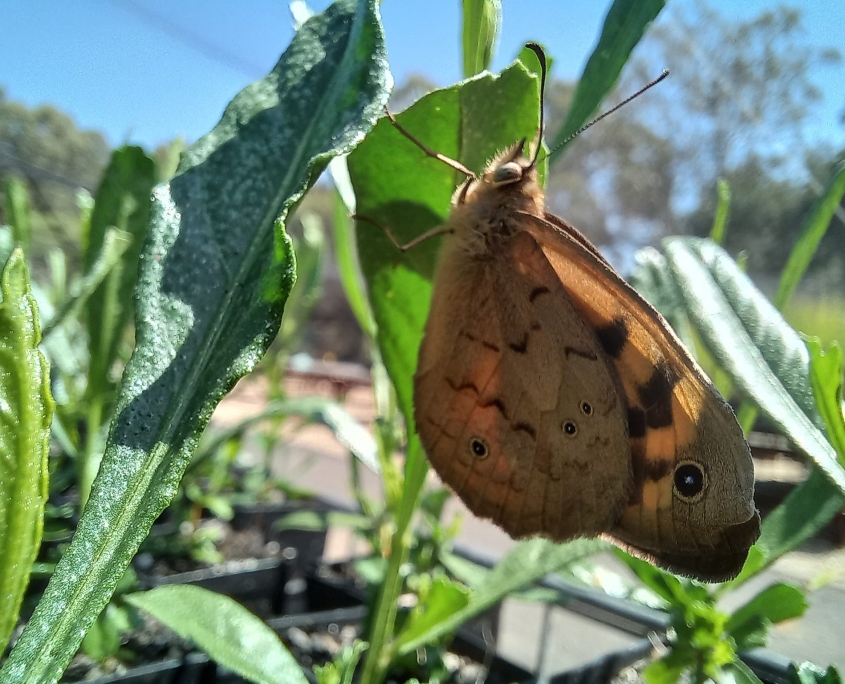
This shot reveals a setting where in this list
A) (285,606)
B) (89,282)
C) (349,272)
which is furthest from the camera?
(285,606)

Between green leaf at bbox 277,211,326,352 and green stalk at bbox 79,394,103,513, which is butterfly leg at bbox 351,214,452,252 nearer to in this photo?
green stalk at bbox 79,394,103,513

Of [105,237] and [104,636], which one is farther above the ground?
[105,237]

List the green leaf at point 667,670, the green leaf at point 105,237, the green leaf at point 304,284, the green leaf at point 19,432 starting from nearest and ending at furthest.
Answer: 1. the green leaf at point 19,432
2. the green leaf at point 667,670
3. the green leaf at point 105,237
4. the green leaf at point 304,284

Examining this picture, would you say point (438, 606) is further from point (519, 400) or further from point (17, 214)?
point (17, 214)

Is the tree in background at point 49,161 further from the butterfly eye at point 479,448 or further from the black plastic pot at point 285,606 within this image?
the butterfly eye at point 479,448

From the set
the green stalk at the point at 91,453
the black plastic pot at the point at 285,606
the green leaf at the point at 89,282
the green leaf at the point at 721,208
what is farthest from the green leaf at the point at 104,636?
the green leaf at the point at 721,208

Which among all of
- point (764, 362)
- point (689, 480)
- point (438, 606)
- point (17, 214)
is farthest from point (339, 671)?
point (17, 214)

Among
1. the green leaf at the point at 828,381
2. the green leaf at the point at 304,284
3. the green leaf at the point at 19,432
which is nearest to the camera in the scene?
the green leaf at the point at 19,432
